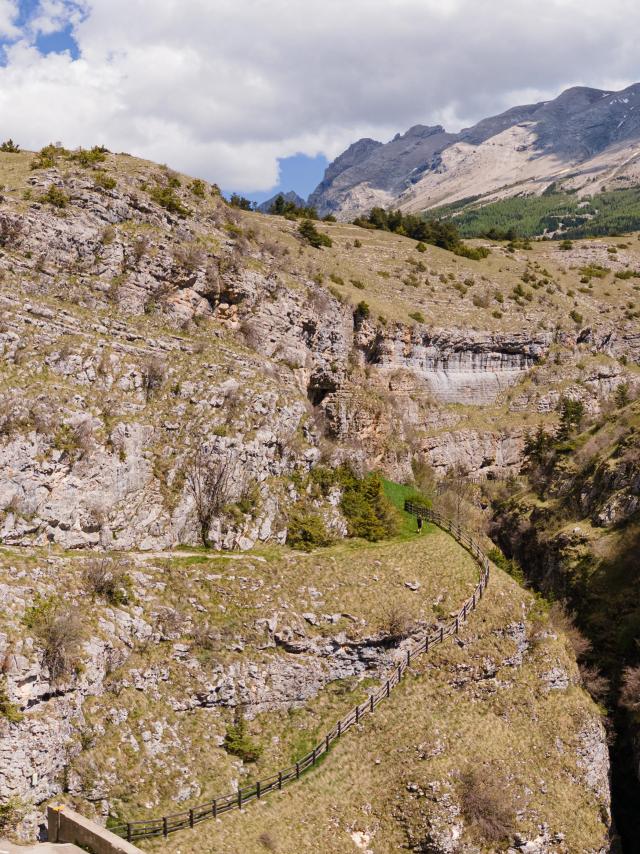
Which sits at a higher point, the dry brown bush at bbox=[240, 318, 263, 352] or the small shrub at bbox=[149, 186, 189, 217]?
the small shrub at bbox=[149, 186, 189, 217]

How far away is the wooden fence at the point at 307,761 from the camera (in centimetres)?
2642

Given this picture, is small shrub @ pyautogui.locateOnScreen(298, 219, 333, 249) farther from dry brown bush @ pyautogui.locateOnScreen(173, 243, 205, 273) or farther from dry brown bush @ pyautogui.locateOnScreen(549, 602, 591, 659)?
dry brown bush @ pyautogui.locateOnScreen(549, 602, 591, 659)

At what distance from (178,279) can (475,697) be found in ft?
119

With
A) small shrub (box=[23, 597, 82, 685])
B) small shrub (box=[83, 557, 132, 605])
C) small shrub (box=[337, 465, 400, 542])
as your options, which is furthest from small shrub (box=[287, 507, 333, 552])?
small shrub (box=[23, 597, 82, 685])

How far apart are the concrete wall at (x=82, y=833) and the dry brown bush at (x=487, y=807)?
16.3m

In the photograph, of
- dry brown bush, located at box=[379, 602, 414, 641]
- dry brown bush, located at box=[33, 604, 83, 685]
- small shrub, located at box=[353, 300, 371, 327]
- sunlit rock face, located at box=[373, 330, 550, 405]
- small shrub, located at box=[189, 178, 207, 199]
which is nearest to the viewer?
dry brown bush, located at box=[33, 604, 83, 685]

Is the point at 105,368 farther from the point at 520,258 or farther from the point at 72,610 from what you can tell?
the point at 520,258

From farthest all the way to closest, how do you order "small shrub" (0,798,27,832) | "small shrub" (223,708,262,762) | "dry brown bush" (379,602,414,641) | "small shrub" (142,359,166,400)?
"small shrub" (142,359,166,400) → "dry brown bush" (379,602,414,641) → "small shrub" (223,708,262,762) → "small shrub" (0,798,27,832)

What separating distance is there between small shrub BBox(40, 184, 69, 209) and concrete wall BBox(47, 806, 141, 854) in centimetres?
3978

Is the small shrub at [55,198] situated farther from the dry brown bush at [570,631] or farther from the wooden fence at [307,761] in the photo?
the dry brown bush at [570,631]

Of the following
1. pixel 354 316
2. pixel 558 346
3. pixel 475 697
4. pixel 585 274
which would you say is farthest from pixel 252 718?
pixel 585 274

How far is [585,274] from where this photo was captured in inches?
3880

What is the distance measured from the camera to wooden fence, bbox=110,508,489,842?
26422mm

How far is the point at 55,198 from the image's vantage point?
47344mm
